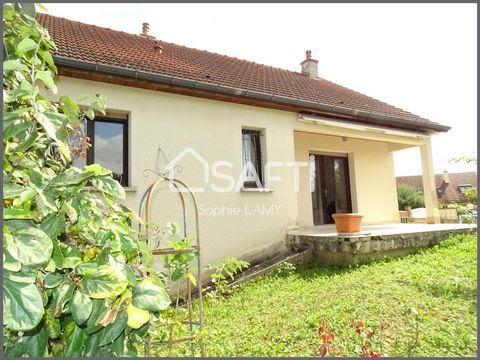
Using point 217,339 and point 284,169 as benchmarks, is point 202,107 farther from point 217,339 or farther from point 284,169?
point 217,339

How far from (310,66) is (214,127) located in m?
9.97

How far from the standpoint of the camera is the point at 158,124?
7.95 meters

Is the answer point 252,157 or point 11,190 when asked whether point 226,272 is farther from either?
point 11,190

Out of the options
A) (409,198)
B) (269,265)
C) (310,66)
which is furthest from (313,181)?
(409,198)

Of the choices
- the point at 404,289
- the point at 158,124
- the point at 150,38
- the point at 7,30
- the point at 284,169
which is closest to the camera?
the point at 7,30

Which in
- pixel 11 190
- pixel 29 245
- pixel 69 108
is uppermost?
pixel 69 108

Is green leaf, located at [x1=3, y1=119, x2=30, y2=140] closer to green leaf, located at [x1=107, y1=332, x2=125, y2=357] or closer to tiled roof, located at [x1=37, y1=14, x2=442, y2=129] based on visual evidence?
green leaf, located at [x1=107, y1=332, x2=125, y2=357]

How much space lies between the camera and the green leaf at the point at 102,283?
1324 mm

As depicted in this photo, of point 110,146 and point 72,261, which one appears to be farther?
point 110,146

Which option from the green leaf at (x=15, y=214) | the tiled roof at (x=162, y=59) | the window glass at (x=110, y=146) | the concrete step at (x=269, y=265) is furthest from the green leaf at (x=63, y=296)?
the tiled roof at (x=162, y=59)

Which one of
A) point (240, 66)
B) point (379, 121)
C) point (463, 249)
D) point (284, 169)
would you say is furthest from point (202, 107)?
point (463, 249)

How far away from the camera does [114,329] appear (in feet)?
4.62

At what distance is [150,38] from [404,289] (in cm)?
1258

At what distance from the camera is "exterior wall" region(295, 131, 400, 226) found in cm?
1284
